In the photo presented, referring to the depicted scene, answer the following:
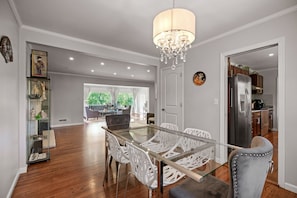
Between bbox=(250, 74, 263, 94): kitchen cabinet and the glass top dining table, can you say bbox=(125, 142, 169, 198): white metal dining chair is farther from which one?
bbox=(250, 74, 263, 94): kitchen cabinet

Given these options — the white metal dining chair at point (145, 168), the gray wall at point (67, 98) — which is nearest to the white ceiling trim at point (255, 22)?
the white metal dining chair at point (145, 168)

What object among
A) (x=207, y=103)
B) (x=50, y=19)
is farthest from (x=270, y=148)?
(x=50, y=19)

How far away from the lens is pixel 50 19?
2.22 m

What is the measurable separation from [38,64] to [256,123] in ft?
19.1

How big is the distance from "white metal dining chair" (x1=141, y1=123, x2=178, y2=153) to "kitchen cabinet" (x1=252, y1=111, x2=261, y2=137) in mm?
3120

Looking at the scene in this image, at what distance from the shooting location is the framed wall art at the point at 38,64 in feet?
9.07

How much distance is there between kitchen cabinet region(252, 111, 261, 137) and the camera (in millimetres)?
4258

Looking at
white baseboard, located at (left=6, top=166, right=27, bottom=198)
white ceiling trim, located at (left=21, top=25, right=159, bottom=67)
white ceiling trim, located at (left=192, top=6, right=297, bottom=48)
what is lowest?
white baseboard, located at (left=6, top=166, right=27, bottom=198)

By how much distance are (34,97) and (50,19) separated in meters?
1.47

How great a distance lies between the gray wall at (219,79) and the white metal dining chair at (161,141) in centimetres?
93

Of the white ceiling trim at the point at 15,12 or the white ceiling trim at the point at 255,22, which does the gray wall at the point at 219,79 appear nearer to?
the white ceiling trim at the point at 255,22

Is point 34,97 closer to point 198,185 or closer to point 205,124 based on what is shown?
point 198,185

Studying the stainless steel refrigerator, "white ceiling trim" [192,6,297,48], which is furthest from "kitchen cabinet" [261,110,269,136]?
"white ceiling trim" [192,6,297,48]

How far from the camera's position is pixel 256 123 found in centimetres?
439
